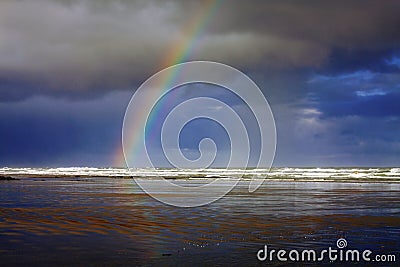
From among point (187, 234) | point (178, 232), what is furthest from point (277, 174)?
point (187, 234)

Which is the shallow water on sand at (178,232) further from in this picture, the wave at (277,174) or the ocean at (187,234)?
the wave at (277,174)

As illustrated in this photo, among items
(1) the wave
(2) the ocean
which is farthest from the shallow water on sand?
(1) the wave

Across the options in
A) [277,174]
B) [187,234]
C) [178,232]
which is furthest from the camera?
[277,174]

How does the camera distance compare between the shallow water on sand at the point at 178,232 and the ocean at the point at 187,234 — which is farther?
the shallow water on sand at the point at 178,232

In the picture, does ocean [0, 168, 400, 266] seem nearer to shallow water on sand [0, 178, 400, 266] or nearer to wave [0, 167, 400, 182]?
shallow water on sand [0, 178, 400, 266]

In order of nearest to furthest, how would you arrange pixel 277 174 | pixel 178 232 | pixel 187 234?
pixel 187 234 < pixel 178 232 < pixel 277 174

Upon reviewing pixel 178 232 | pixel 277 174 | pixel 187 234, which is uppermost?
pixel 277 174

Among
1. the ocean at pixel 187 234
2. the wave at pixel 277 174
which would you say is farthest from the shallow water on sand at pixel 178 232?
the wave at pixel 277 174

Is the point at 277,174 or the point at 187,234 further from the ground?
the point at 277,174

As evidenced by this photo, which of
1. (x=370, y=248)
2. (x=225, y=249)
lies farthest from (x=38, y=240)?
(x=370, y=248)

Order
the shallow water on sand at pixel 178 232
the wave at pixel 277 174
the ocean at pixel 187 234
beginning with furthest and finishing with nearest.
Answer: the wave at pixel 277 174
the shallow water on sand at pixel 178 232
the ocean at pixel 187 234

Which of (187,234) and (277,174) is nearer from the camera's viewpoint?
(187,234)

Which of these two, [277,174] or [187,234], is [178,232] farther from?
[277,174]

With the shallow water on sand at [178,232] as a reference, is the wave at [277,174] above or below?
above
